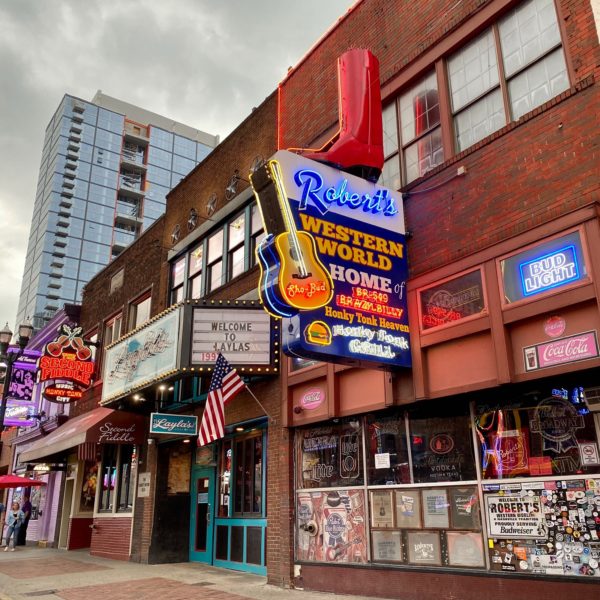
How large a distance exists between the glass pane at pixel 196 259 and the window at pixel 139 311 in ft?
8.63

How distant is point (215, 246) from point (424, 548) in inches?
391

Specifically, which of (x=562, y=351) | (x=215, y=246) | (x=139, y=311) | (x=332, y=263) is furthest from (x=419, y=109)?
(x=139, y=311)

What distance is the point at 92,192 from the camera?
3893 inches

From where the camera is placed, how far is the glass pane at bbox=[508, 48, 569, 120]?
27.4 ft

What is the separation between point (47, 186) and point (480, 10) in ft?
343

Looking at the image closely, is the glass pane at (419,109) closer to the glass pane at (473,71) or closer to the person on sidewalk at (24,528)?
the glass pane at (473,71)

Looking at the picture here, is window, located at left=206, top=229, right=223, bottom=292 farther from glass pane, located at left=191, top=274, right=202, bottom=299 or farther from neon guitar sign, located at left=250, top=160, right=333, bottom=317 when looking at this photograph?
neon guitar sign, located at left=250, top=160, right=333, bottom=317

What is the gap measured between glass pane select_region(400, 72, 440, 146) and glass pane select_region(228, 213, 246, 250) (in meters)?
5.34

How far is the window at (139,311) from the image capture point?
62.6ft

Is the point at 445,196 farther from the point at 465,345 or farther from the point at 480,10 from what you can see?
the point at 480,10

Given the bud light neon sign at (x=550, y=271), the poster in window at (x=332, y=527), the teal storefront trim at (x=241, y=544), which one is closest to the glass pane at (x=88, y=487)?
the teal storefront trim at (x=241, y=544)

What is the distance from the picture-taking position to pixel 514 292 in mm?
7906

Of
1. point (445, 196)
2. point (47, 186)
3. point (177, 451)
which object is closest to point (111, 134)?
point (47, 186)

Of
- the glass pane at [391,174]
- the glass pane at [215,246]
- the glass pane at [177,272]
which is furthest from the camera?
the glass pane at [177,272]
